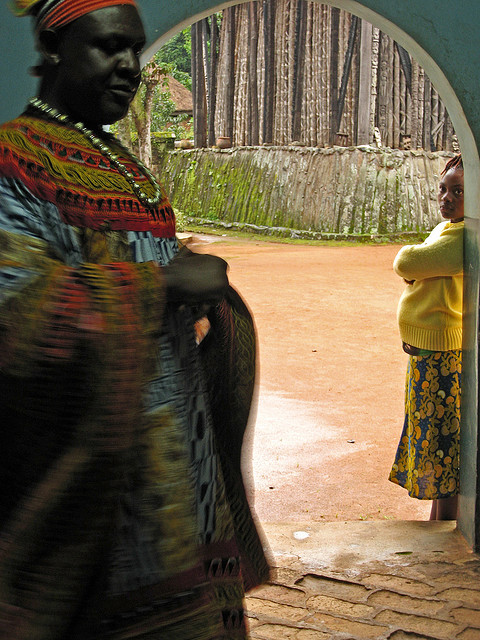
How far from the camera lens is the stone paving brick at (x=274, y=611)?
3.25 m

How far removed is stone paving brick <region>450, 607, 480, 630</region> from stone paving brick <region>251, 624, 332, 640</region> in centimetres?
57

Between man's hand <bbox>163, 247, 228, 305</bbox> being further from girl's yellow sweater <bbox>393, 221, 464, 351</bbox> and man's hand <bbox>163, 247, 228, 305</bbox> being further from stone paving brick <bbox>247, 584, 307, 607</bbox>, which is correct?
girl's yellow sweater <bbox>393, 221, 464, 351</bbox>

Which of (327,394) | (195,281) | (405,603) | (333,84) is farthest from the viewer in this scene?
(333,84)

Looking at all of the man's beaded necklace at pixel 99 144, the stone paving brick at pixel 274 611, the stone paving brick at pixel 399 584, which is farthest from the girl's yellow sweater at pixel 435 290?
the man's beaded necklace at pixel 99 144

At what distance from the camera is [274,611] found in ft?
10.9

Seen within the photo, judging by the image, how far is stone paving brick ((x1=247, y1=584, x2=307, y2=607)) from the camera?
3.40 m

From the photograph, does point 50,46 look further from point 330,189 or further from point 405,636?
point 330,189

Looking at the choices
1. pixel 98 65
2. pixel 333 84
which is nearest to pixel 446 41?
pixel 98 65

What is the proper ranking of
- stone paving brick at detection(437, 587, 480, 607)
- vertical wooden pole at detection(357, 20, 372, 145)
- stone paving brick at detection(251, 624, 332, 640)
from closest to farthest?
Answer: stone paving brick at detection(251, 624, 332, 640) → stone paving brick at detection(437, 587, 480, 607) → vertical wooden pole at detection(357, 20, 372, 145)

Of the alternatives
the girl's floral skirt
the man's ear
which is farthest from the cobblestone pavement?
the man's ear

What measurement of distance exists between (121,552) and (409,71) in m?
17.7

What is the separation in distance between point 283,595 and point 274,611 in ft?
0.53

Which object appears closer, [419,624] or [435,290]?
[419,624]

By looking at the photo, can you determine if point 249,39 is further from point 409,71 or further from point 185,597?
point 185,597
